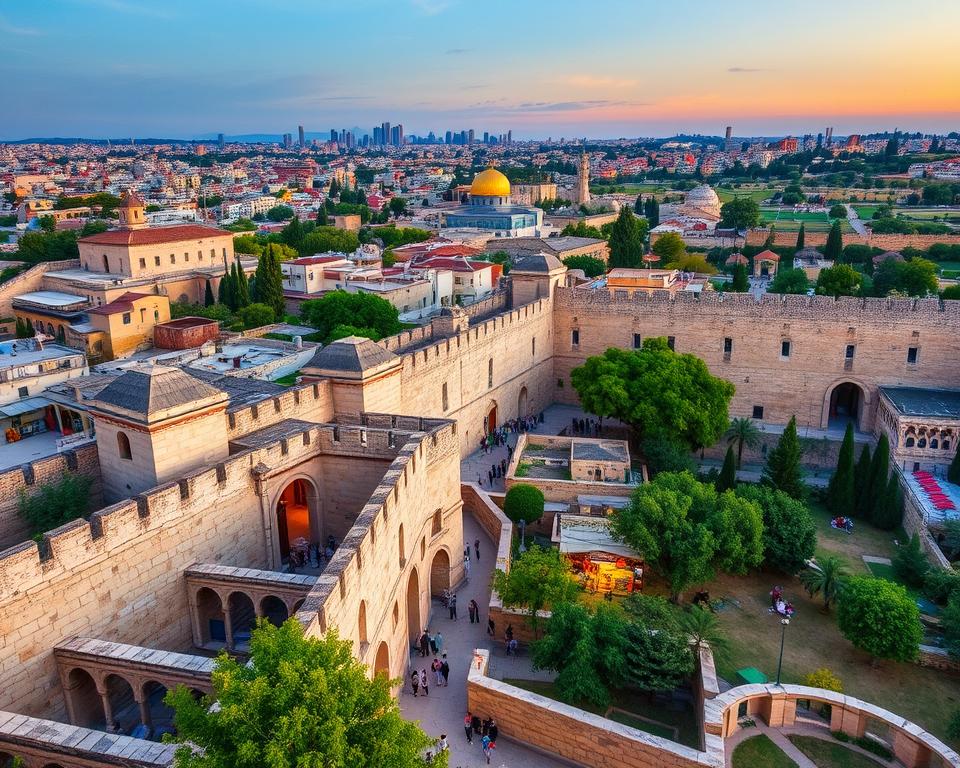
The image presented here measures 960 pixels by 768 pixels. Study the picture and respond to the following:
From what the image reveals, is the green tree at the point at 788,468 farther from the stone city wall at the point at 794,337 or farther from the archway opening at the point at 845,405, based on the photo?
the archway opening at the point at 845,405

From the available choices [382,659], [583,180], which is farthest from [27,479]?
[583,180]

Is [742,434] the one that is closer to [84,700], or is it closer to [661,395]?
[661,395]

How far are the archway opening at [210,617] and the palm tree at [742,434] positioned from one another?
20.6m

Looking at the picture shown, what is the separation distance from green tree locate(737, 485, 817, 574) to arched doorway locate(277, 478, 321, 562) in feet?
37.3

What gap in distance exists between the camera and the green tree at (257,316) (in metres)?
40.4

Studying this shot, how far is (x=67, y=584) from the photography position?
10367mm

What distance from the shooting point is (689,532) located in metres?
17.5

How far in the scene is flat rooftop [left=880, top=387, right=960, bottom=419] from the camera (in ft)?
82.5

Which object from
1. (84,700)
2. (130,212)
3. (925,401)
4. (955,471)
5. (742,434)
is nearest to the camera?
(84,700)

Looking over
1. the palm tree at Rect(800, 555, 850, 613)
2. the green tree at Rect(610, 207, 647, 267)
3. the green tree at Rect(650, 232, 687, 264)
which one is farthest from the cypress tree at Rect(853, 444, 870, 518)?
the green tree at Rect(650, 232, 687, 264)

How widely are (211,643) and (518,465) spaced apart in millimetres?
12869

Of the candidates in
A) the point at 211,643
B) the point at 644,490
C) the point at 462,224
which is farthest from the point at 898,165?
the point at 211,643

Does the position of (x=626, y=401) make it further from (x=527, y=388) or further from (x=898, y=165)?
(x=898, y=165)

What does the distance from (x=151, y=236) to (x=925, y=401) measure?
4426cm
